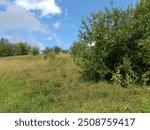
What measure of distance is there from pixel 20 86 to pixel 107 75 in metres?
4.78

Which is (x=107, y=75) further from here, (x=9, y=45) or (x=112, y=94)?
(x=9, y=45)

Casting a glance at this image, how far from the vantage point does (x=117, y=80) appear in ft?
59.2

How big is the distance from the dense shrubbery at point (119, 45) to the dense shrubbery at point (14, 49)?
57796mm

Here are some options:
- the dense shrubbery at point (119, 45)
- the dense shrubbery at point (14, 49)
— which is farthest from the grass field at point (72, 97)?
the dense shrubbery at point (14, 49)

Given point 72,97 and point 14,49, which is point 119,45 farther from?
point 14,49

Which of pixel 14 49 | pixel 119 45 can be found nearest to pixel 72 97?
pixel 119 45

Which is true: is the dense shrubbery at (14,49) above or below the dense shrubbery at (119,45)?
above

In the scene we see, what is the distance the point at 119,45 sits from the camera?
62.8 feet

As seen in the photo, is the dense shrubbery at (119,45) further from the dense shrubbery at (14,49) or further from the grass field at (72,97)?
the dense shrubbery at (14,49)

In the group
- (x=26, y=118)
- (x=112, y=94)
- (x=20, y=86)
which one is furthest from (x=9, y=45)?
(x=26, y=118)

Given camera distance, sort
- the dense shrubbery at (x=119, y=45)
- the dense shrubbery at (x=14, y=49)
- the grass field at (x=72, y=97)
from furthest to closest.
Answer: the dense shrubbery at (x=14, y=49)
the dense shrubbery at (x=119, y=45)
the grass field at (x=72, y=97)

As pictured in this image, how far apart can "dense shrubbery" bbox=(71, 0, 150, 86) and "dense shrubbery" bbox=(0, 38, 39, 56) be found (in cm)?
5780

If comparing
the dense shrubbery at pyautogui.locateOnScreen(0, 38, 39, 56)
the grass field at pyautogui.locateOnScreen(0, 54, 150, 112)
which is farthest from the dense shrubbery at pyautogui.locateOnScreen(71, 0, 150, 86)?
the dense shrubbery at pyautogui.locateOnScreen(0, 38, 39, 56)

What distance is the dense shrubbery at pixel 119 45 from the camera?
1853 centimetres
